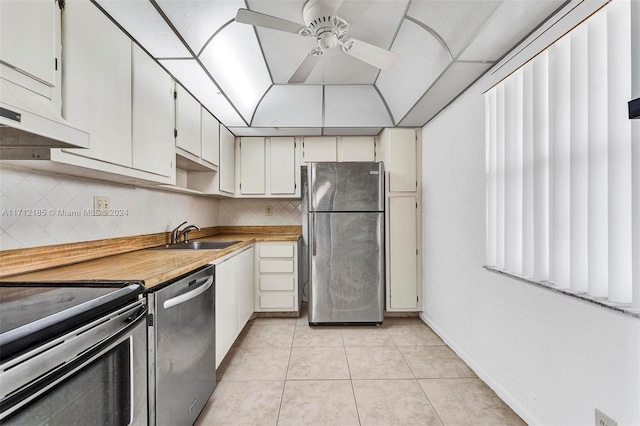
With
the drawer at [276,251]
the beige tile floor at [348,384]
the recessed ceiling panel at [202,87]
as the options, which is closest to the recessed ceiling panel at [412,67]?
the recessed ceiling panel at [202,87]

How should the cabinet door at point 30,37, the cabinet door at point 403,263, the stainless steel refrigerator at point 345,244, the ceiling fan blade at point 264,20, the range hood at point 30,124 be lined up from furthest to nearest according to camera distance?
the cabinet door at point 403,263, the stainless steel refrigerator at point 345,244, the ceiling fan blade at point 264,20, the cabinet door at point 30,37, the range hood at point 30,124

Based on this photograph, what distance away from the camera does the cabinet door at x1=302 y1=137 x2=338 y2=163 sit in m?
3.28

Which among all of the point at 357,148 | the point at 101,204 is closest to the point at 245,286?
the point at 101,204

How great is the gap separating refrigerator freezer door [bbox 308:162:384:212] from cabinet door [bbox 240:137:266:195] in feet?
2.65

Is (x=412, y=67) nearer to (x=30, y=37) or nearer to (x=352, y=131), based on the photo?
(x=352, y=131)

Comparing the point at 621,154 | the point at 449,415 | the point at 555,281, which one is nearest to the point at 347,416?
the point at 449,415

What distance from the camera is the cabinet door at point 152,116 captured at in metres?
1.52

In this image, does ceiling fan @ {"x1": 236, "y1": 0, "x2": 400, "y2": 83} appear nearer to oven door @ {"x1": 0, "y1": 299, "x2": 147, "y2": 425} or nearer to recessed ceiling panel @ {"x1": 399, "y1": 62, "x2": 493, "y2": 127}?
recessed ceiling panel @ {"x1": 399, "y1": 62, "x2": 493, "y2": 127}

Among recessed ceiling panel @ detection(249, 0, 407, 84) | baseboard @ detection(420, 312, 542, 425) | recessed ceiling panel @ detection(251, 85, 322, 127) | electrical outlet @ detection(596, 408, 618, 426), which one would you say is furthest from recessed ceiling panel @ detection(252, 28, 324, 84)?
baseboard @ detection(420, 312, 542, 425)

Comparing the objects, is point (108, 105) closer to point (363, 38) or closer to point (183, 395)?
point (183, 395)

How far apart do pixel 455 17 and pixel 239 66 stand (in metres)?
1.60

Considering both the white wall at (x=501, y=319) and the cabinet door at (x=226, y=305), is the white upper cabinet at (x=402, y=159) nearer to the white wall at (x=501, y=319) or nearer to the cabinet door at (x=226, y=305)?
the white wall at (x=501, y=319)

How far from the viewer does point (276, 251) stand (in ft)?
9.69

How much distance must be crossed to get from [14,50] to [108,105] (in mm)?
412
